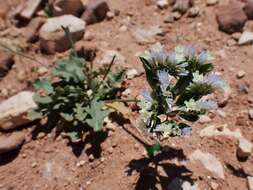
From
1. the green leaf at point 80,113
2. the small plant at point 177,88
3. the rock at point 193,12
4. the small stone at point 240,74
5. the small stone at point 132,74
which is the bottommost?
the small stone at point 240,74

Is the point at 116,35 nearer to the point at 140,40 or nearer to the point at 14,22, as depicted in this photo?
the point at 140,40

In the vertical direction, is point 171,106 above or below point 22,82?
above

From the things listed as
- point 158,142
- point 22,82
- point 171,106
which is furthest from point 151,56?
point 22,82

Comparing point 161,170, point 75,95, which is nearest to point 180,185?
point 161,170

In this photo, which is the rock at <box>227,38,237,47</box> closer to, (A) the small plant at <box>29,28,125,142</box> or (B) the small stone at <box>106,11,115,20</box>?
(A) the small plant at <box>29,28,125,142</box>

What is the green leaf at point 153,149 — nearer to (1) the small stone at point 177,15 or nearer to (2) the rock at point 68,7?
(1) the small stone at point 177,15

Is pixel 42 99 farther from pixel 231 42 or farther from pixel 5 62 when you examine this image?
pixel 231 42

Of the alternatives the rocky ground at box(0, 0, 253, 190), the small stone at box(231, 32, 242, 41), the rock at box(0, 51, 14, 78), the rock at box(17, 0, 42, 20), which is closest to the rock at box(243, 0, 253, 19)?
the rocky ground at box(0, 0, 253, 190)

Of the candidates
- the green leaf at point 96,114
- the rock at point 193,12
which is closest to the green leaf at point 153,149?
the green leaf at point 96,114
